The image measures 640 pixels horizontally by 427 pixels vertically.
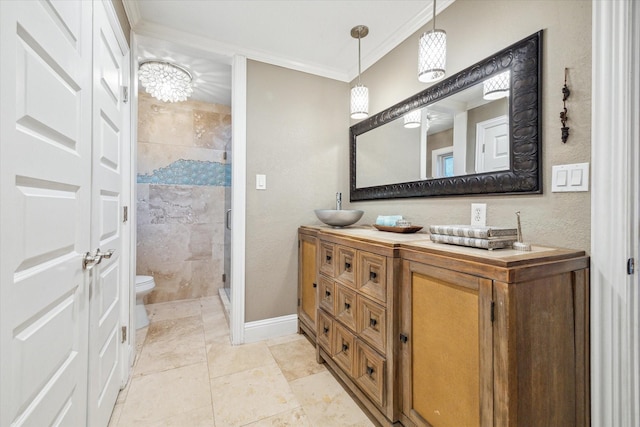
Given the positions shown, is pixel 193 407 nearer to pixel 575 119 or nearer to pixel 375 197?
pixel 375 197

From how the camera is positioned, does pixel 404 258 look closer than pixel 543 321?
No

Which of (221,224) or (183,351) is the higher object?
(221,224)

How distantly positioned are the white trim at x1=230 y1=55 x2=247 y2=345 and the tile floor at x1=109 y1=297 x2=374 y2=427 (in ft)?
0.89

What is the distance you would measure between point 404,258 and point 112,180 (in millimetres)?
1470

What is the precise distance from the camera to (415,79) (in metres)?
1.83

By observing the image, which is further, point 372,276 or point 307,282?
point 307,282

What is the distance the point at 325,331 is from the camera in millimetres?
1780

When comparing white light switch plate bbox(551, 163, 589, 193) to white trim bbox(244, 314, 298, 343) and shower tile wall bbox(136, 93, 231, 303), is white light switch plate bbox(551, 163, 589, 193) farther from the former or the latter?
shower tile wall bbox(136, 93, 231, 303)

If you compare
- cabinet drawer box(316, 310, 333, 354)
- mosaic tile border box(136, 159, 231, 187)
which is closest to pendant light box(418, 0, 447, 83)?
cabinet drawer box(316, 310, 333, 354)

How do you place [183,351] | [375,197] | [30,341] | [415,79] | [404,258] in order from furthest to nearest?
1. [375,197]
2. [183,351]
3. [415,79]
4. [404,258]
5. [30,341]

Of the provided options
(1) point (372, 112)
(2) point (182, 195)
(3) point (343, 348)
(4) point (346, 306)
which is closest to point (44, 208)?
(4) point (346, 306)

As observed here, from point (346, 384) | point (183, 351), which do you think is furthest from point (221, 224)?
point (346, 384)

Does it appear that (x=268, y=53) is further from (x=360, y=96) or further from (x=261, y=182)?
(x=261, y=182)

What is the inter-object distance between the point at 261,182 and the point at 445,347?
5.62ft
